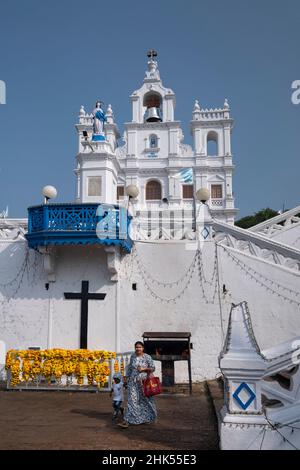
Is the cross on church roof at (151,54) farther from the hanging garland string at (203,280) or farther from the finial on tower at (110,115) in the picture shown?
the hanging garland string at (203,280)

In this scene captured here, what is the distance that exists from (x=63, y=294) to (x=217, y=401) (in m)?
6.50

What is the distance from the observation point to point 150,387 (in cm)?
796

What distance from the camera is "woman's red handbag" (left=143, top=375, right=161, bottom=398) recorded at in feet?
26.1

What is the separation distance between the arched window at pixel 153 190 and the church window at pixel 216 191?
4.80 m

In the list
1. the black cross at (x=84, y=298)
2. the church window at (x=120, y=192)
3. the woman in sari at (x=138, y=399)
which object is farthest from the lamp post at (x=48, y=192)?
the church window at (x=120, y=192)

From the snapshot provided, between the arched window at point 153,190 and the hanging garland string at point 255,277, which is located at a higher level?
the arched window at point 153,190

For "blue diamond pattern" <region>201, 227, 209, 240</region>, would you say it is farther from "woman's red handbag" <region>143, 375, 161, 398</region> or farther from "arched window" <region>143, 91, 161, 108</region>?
"arched window" <region>143, 91, 161, 108</region>

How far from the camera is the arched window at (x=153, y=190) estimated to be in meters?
37.7

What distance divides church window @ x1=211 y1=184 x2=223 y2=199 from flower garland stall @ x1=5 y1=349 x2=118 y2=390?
88.3 feet

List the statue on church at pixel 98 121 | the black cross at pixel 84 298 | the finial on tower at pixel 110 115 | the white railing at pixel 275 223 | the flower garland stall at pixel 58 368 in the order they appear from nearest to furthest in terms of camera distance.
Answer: the flower garland stall at pixel 58 368, the black cross at pixel 84 298, the statue on church at pixel 98 121, the white railing at pixel 275 223, the finial on tower at pixel 110 115

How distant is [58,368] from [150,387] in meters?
5.33

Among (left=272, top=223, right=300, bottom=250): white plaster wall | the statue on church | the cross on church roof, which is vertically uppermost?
the cross on church roof

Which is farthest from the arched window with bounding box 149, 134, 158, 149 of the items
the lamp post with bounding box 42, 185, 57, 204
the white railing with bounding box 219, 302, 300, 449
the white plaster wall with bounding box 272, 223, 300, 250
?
the white railing with bounding box 219, 302, 300, 449

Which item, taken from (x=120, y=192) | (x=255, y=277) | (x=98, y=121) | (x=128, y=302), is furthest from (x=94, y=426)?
(x=120, y=192)
